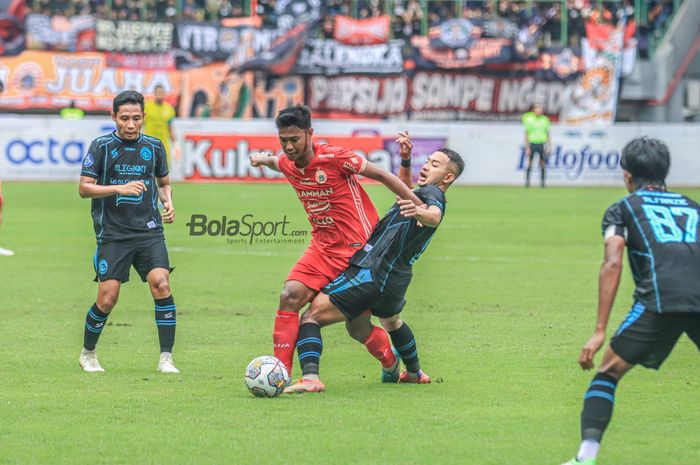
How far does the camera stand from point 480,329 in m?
11.1

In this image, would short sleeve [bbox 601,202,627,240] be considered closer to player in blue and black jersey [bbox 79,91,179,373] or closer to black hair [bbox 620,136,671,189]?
black hair [bbox 620,136,671,189]

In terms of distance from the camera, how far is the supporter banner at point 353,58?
134ft

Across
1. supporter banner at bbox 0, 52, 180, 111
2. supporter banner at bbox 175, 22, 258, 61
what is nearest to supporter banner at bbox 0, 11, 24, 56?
supporter banner at bbox 0, 52, 180, 111

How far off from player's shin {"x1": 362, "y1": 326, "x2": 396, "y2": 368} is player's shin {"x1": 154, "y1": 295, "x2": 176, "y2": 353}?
1461mm

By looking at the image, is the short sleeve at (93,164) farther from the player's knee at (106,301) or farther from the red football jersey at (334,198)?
the red football jersey at (334,198)

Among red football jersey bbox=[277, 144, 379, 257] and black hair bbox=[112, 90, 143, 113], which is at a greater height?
black hair bbox=[112, 90, 143, 113]

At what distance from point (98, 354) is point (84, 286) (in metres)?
4.71

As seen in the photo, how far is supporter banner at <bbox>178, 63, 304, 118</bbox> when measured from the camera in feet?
129

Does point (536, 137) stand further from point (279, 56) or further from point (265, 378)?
point (265, 378)

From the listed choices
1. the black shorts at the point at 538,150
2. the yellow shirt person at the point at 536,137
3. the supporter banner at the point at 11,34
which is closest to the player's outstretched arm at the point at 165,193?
the yellow shirt person at the point at 536,137

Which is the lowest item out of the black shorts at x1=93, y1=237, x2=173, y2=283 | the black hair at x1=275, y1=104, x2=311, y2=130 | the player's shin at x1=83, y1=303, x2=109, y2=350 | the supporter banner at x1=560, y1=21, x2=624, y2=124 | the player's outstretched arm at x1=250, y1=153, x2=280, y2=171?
the supporter banner at x1=560, y1=21, x2=624, y2=124

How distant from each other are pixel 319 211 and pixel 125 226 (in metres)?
1.56

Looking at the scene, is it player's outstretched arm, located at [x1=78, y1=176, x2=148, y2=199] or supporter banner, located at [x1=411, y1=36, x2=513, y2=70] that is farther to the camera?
supporter banner, located at [x1=411, y1=36, x2=513, y2=70]

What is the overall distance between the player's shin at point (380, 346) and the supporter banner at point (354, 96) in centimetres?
3279
